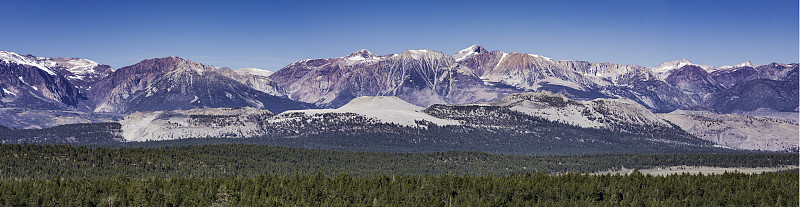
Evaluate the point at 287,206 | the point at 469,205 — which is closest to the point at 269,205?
the point at 287,206

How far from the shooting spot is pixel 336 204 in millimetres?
199875

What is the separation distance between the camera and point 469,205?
653ft

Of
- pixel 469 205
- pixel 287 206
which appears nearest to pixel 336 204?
pixel 287 206

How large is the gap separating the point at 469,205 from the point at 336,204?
29.3m

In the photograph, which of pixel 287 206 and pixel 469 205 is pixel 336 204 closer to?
pixel 287 206

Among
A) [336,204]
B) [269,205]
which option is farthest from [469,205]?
[269,205]

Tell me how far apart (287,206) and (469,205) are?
131ft

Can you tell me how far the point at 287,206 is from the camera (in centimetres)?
19800

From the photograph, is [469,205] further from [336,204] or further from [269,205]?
[269,205]

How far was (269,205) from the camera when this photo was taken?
652ft

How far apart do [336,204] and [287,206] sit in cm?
1073

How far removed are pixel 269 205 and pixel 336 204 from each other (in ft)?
48.0

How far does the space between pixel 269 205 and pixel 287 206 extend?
13.4ft
